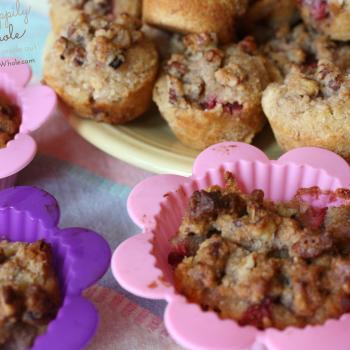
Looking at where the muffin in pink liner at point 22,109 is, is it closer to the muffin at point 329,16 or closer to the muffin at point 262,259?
the muffin at point 262,259

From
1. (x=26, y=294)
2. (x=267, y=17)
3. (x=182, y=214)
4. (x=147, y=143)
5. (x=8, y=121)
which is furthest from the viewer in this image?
(x=267, y=17)

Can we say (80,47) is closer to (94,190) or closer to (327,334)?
(94,190)

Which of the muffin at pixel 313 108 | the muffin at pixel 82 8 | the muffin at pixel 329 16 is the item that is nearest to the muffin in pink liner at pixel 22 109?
the muffin at pixel 82 8

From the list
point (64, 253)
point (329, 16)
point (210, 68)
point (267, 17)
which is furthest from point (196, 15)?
point (64, 253)

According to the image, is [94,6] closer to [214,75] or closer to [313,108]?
[214,75]

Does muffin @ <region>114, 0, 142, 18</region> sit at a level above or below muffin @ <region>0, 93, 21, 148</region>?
above

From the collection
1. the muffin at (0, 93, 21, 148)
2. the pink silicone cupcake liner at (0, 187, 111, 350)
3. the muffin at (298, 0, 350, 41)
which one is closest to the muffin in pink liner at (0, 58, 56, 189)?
the muffin at (0, 93, 21, 148)

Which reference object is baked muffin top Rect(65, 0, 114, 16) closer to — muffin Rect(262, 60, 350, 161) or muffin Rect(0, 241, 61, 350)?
muffin Rect(262, 60, 350, 161)
